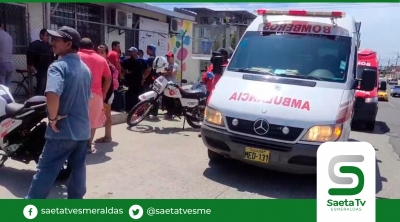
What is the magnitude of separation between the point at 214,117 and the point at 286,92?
966 mm

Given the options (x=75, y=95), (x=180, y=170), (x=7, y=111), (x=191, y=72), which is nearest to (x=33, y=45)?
(x=7, y=111)

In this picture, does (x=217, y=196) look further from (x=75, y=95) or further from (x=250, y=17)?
(x=250, y=17)

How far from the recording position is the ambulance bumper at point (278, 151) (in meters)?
4.50

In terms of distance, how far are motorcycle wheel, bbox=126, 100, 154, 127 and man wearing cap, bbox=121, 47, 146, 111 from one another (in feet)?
4.00

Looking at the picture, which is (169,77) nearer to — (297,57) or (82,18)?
(297,57)

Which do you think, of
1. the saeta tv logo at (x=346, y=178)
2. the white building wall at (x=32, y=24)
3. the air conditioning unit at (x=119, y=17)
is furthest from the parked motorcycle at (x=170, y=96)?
the air conditioning unit at (x=119, y=17)

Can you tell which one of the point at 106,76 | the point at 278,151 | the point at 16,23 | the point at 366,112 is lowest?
the point at 366,112

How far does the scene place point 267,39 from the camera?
5.82 metres

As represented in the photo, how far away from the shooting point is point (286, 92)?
4.90 m

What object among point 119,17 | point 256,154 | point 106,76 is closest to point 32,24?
point 119,17

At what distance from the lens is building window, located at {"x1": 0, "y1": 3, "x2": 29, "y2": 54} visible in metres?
9.27

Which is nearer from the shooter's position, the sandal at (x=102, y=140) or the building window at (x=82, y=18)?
the sandal at (x=102, y=140)

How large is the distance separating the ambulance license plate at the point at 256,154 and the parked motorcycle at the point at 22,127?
219 centimetres

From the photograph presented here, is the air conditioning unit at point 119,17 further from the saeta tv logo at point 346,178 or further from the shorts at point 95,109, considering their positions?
the saeta tv logo at point 346,178
